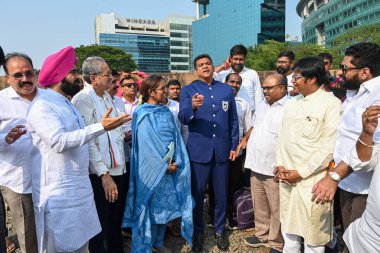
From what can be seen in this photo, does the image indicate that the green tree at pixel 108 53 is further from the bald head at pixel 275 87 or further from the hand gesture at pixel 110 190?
the hand gesture at pixel 110 190

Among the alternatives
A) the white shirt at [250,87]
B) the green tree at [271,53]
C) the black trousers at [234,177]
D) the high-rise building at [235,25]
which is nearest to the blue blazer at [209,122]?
the black trousers at [234,177]

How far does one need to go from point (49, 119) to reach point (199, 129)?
5.99 feet

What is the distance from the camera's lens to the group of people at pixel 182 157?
209cm

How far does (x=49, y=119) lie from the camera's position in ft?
6.63

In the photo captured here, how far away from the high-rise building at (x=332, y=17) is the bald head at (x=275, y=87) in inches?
2003

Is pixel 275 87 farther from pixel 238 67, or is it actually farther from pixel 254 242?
pixel 254 242

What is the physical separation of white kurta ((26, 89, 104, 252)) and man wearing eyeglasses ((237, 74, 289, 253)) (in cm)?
197

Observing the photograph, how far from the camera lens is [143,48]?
80.1 m

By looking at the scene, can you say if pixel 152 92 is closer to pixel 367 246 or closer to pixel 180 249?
pixel 180 249

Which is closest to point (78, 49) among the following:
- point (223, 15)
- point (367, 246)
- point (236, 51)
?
point (223, 15)

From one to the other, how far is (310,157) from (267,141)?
0.79m

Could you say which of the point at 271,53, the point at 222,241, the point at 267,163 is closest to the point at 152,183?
the point at 222,241

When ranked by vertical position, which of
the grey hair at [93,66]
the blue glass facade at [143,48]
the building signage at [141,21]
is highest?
the building signage at [141,21]

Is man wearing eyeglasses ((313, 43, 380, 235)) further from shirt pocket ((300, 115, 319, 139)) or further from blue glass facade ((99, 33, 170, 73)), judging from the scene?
blue glass facade ((99, 33, 170, 73))
